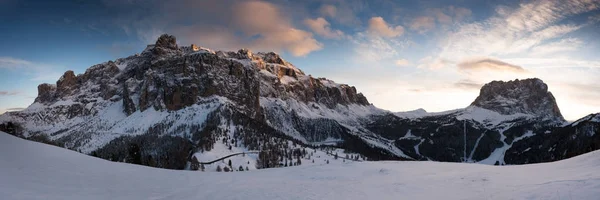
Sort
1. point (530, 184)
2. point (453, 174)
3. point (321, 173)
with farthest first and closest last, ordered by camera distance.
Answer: point (321, 173) → point (453, 174) → point (530, 184)

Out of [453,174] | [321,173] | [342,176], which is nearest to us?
[453,174]

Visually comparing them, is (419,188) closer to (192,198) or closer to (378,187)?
(378,187)

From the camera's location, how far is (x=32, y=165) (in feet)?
64.0

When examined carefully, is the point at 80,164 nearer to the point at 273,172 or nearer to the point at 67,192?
the point at 67,192

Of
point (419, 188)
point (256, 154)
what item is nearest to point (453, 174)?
point (419, 188)

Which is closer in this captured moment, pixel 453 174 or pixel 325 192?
pixel 325 192

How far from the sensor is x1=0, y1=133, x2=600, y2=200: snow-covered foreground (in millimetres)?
15719

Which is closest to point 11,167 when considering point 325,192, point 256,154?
point 325,192

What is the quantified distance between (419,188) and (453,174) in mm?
4575

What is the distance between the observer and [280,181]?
79.4 feet

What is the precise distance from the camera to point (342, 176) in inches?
1001

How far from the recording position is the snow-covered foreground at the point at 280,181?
15.7m

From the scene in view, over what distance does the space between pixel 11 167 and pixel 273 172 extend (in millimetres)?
17251

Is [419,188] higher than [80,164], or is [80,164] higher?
[80,164]
